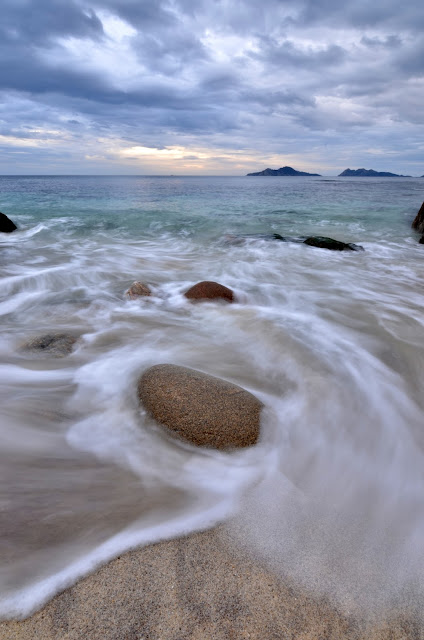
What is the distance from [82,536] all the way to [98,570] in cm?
22

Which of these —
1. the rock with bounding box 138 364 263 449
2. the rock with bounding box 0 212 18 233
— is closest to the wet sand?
the rock with bounding box 138 364 263 449

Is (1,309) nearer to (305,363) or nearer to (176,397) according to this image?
(176,397)

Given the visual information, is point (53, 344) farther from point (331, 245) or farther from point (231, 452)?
point (331, 245)

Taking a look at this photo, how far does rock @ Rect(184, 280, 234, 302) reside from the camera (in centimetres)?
588

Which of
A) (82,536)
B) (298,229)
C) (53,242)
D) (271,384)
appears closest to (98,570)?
(82,536)

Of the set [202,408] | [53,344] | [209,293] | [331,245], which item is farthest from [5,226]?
[202,408]

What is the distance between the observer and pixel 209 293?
5.88 meters

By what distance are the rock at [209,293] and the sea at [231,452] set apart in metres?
0.19

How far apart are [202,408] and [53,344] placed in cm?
234

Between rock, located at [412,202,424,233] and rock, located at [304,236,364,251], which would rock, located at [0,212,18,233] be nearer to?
rock, located at [304,236,364,251]

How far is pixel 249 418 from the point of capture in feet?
9.06

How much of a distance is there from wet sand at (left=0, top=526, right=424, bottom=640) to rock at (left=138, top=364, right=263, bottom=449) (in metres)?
0.92

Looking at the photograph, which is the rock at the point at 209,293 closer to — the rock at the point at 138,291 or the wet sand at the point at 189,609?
the rock at the point at 138,291

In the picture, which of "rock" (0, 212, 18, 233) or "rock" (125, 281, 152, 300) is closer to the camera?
"rock" (125, 281, 152, 300)
